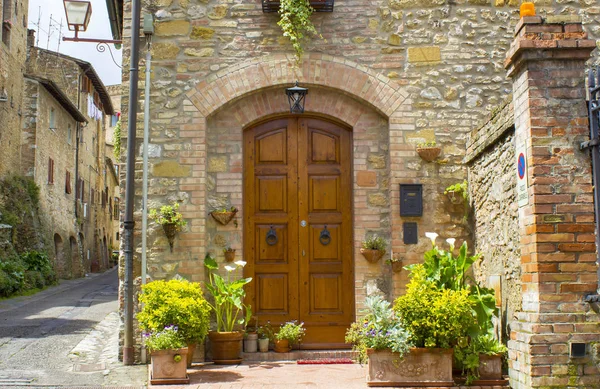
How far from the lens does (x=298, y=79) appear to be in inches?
300

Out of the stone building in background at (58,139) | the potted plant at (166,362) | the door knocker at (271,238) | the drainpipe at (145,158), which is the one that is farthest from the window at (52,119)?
the potted plant at (166,362)

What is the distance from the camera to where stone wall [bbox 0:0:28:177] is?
22656 mm

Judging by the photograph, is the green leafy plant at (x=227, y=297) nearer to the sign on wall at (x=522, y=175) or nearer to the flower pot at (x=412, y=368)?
the flower pot at (x=412, y=368)

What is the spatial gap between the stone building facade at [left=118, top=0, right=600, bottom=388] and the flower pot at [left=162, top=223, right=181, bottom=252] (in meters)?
0.08

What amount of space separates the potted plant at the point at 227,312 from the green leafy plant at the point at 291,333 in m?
0.39

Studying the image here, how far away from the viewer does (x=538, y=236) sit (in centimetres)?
510

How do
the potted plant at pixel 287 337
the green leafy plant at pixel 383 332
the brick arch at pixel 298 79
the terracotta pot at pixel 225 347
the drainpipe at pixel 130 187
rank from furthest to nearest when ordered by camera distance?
the brick arch at pixel 298 79
the potted plant at pixel 287 337
the drainpipe at pixel 130 187
the terracotta pot at pixel 225 347
the green leafy plant at pixel 383 332

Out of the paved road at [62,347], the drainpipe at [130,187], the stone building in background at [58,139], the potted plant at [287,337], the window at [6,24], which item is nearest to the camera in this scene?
the paved road at [62,347]

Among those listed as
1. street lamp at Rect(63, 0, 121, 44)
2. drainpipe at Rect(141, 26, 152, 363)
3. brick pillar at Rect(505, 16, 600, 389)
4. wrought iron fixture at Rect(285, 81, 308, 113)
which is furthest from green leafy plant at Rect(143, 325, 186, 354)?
street lamp at Rect(63, 0, 121, 44)

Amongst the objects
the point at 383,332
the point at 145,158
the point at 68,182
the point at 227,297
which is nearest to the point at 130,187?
the point at 145,158

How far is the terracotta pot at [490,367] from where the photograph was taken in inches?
231

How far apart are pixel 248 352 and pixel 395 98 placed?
3.30 m

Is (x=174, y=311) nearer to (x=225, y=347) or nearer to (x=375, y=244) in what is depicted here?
(x=225, y=347)

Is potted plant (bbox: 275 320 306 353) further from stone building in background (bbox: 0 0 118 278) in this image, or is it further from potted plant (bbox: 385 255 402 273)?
stone building in background (bbox: 0 0 118 278)
